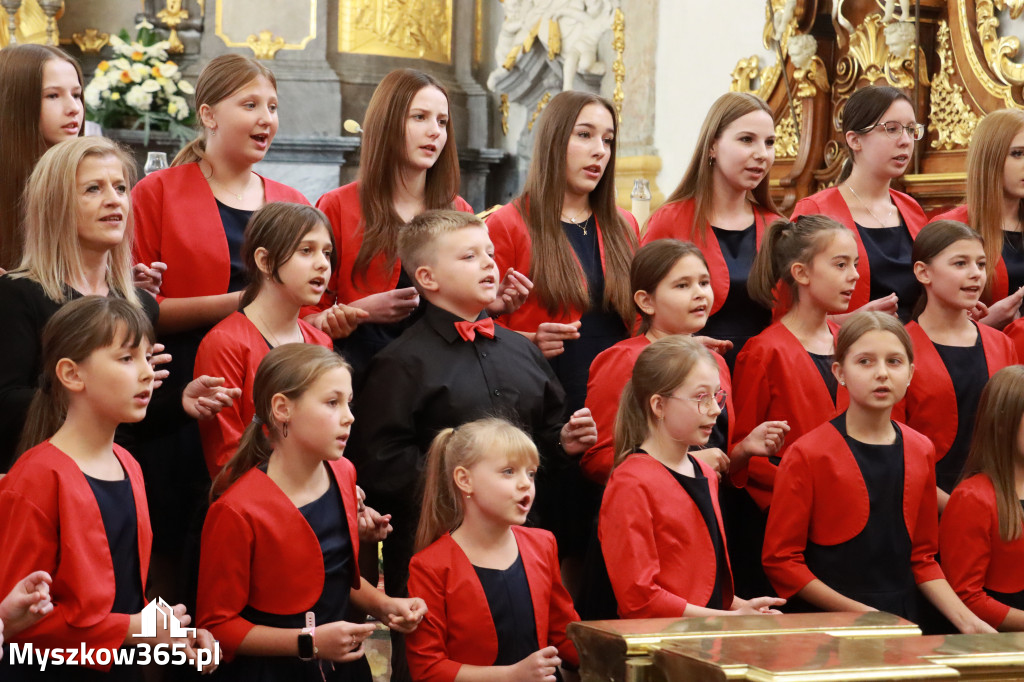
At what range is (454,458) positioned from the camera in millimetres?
2793

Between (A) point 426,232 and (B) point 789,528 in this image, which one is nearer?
(B) point 789,528

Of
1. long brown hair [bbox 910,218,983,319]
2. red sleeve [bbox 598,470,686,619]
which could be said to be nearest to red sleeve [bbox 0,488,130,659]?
red sleeve [bbox 598,470,686,619]

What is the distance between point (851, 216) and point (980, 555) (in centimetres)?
114

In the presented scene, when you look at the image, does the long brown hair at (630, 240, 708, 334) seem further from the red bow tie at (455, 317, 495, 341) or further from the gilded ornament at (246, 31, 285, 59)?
the gilded ornament at (246, 31, 285, 59)

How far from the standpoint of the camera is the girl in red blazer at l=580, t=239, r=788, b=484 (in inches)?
128

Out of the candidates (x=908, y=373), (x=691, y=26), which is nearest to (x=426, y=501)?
(x=908, y=373)

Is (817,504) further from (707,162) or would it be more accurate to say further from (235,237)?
(235,237)

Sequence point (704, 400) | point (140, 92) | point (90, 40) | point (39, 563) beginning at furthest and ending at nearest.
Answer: point (90, 40)
point (140, 92)
point (704, 400)
point (39, 563)

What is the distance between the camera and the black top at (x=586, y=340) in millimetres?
3557

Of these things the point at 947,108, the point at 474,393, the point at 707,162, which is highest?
the point at 947,108

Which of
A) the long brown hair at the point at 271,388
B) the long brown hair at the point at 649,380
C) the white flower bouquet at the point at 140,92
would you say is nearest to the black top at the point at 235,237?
the long brown hair at the point at 271,388

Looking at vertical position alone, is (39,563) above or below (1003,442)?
below

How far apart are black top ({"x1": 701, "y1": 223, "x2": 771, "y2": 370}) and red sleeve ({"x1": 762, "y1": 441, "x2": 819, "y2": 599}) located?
63 cm

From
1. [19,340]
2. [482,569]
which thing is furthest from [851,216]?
[19,340]
